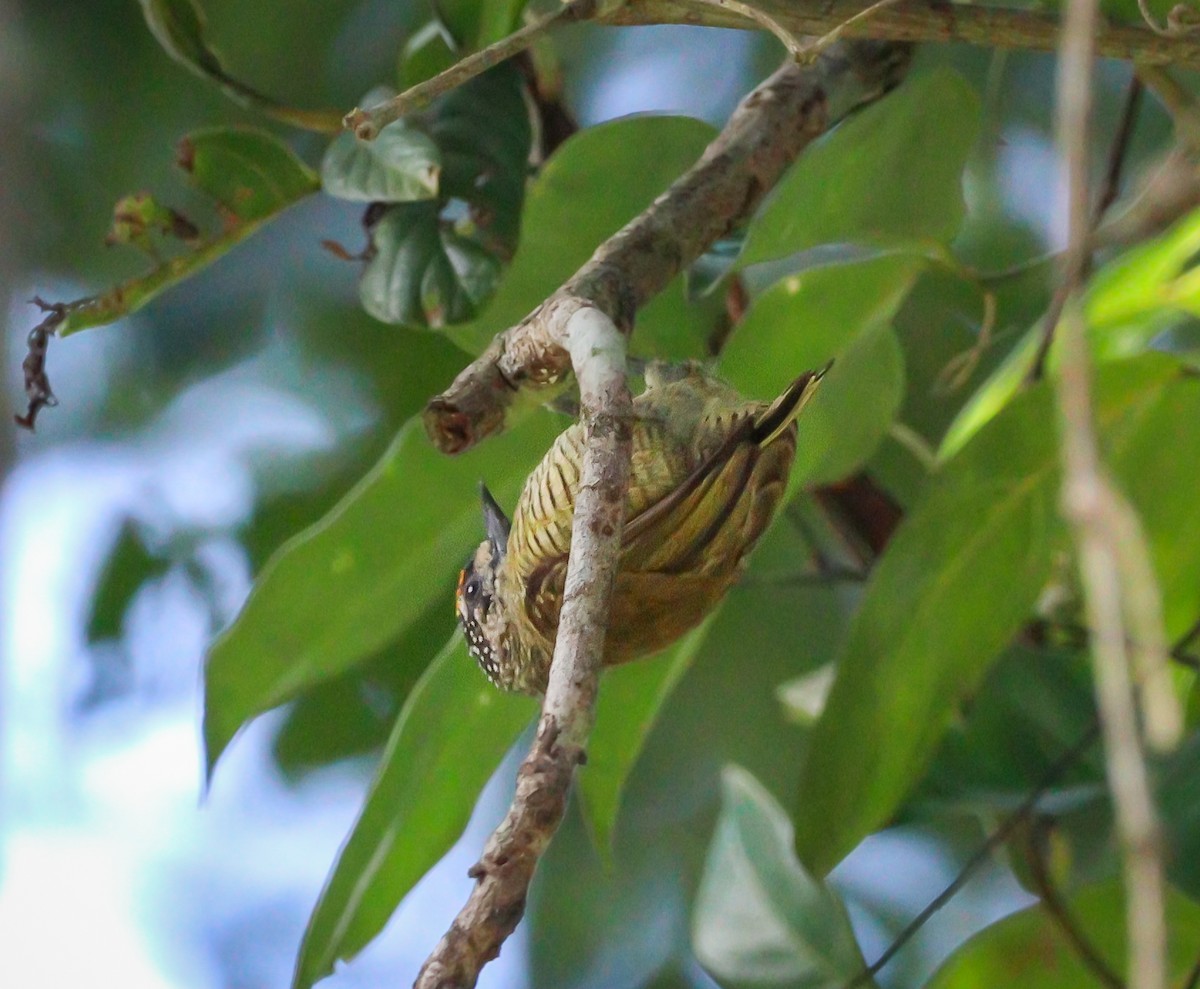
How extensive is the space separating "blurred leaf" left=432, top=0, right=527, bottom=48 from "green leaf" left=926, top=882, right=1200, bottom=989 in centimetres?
83

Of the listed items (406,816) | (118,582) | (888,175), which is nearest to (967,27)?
(888,175)

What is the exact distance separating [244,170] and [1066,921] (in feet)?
2.87

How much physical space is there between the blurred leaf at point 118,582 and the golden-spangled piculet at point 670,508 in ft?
3.56

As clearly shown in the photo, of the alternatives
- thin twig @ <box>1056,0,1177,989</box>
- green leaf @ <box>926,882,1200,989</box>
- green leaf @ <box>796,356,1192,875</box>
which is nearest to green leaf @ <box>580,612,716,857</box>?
green leaf @ <box>796,356,1192,875</box>

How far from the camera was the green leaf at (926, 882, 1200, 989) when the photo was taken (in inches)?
43.7

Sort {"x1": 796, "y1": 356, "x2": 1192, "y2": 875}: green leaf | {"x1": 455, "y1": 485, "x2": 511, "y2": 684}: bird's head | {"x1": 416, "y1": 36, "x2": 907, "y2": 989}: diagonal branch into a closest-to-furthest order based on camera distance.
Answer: {"x1": 416, "y1": 36, "x2": 907, "y2": 989}: diagonal branch, {"x1": 455, "y1": 485, "x2": 511, "y2": 684}: bird's head, {"x1": 796, "y1": 356, "x2": 1192, "y2": 875}: green leaf

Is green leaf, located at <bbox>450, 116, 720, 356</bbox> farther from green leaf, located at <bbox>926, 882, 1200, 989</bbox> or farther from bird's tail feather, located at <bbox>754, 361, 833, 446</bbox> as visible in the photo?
green leaf, located at <bbox>926, 882, 1200, 989</bbox>

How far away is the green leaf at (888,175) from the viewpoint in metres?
0.87

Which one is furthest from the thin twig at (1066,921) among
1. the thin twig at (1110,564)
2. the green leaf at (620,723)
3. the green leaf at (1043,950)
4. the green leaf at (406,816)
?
the thin twig at (1110,564)

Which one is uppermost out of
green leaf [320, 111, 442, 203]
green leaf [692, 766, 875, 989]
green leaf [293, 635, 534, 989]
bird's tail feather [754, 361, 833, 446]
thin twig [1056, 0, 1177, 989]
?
green leaf [320, 111, 442, 203]

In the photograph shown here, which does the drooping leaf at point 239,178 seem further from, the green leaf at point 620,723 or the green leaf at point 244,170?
the green leaf at point 620,723

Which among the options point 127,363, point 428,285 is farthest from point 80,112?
point 428,285

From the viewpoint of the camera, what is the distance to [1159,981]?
0.23 m

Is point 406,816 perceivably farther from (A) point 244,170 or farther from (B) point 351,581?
(A) point 244,170
